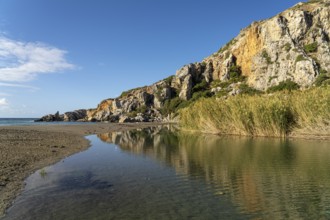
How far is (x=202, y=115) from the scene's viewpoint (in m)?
44.4

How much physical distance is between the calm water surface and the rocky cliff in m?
77.6

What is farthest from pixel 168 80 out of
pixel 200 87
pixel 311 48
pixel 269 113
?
pixel 269 113

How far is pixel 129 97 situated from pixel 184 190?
465 ft

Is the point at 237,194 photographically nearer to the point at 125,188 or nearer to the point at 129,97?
the point at 125,188

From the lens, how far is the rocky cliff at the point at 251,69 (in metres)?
102

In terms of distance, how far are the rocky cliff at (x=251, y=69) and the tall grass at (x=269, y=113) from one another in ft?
185

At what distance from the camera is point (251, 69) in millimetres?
123562

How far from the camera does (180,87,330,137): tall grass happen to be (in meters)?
30.7

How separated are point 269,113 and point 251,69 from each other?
3714 inches

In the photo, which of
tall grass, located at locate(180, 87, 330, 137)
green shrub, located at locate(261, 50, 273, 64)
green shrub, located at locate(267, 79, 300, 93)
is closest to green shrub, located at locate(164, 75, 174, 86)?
green shrub, located at locate(261, 50, 273, 64)

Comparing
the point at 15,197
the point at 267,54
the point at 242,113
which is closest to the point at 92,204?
the point at 15,197

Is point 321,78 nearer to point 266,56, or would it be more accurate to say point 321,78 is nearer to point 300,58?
point 300,58

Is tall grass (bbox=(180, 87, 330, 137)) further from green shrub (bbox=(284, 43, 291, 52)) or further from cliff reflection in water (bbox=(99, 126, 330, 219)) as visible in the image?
green shrub (bbox=(284, 43, 291, 52))

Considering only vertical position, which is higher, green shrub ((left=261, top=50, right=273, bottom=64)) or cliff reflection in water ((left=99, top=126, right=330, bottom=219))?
green shrub ((left=261, top=50, right=273, bottom=64))
